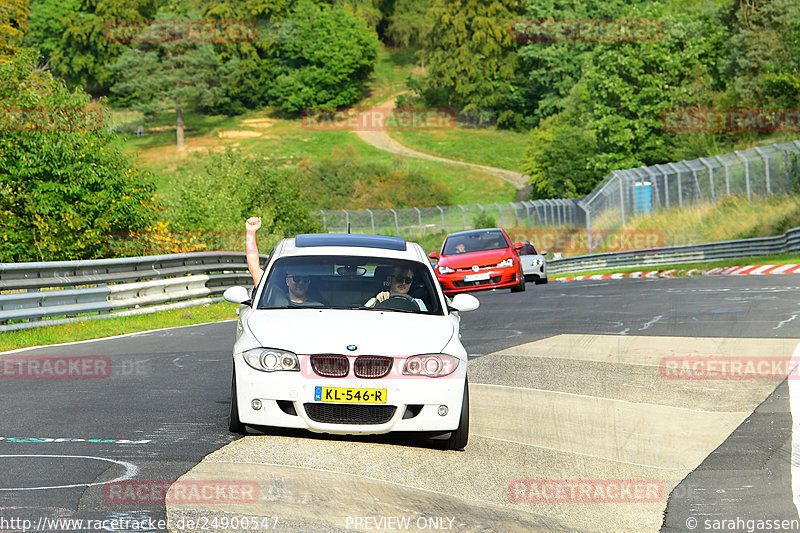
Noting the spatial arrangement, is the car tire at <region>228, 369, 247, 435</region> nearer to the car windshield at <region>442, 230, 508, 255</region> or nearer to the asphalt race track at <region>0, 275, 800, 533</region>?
the asphalt race track at <region>0, 275, 800, 533</region>

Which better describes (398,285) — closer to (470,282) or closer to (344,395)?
(344,395)

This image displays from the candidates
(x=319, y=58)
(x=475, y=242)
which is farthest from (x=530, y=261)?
(x=319, y=58)

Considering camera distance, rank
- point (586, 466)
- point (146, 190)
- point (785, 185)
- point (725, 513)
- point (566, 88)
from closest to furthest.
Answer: point (725, 513) → point (586, 466) → point (146, 190) → point (785, 185) → point (566, 88)

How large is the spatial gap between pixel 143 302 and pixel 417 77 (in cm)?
10888

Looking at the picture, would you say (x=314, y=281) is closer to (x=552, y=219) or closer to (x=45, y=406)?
(x=45, y=406)

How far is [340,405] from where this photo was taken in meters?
7.12

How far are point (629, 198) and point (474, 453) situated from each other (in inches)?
1655

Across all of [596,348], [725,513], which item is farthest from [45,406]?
[596,348]

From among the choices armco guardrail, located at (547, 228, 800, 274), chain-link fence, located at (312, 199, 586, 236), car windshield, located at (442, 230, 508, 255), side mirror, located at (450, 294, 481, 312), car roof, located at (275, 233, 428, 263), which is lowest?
chain-link fence, located at (312, 199, 586, 236)

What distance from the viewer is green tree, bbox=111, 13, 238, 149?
362 feet

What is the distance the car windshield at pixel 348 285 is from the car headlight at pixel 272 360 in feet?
2.81

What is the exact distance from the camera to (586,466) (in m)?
7.18

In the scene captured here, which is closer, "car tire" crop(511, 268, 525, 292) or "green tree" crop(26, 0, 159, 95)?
"car tire" crop(511, 268, 525, 292)

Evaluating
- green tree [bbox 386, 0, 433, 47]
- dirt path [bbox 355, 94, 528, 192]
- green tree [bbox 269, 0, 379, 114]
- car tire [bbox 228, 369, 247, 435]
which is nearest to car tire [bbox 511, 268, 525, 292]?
car tire [bbox 228, 369, 247, 435]
